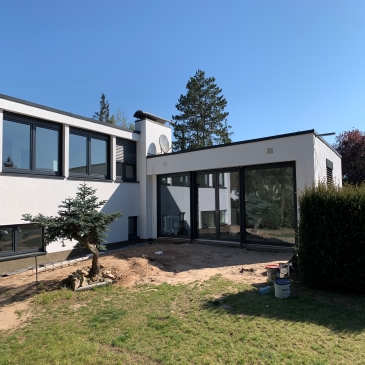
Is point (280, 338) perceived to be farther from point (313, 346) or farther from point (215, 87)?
point (215, 87)

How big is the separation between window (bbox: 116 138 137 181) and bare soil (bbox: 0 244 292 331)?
3.64m

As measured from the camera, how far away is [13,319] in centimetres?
455

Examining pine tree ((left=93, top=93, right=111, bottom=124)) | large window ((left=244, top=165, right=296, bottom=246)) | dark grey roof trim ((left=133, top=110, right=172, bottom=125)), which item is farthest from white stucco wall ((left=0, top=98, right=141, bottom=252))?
pine tree ((left=93, top=93, right=111, bottom=124))

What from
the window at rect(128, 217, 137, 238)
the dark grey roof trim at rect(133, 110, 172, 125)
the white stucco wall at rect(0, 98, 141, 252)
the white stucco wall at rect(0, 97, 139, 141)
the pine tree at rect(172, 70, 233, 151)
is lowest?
the window at rect(128, 217, 137, 238)

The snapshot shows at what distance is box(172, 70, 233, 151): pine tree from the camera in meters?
30.0

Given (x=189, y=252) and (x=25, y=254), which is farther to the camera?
(x=189, y=252)

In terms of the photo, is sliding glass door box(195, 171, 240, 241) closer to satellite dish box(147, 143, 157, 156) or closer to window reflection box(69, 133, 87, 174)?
satellite dish box(147, 143, 157, 156)

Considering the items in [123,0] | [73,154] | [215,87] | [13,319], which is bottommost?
[13,319]

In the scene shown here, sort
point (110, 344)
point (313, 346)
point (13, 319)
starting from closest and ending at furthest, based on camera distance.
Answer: point (313, 346) < point (110, 344) < point (13, 319)

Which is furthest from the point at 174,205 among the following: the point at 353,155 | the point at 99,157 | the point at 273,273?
the point at 353,155

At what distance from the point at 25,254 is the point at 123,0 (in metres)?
8.76

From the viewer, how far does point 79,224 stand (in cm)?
584

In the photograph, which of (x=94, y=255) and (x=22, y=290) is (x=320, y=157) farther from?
(x=22, y=290)

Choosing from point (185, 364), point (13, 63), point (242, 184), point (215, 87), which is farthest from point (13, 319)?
point (215, 87)
